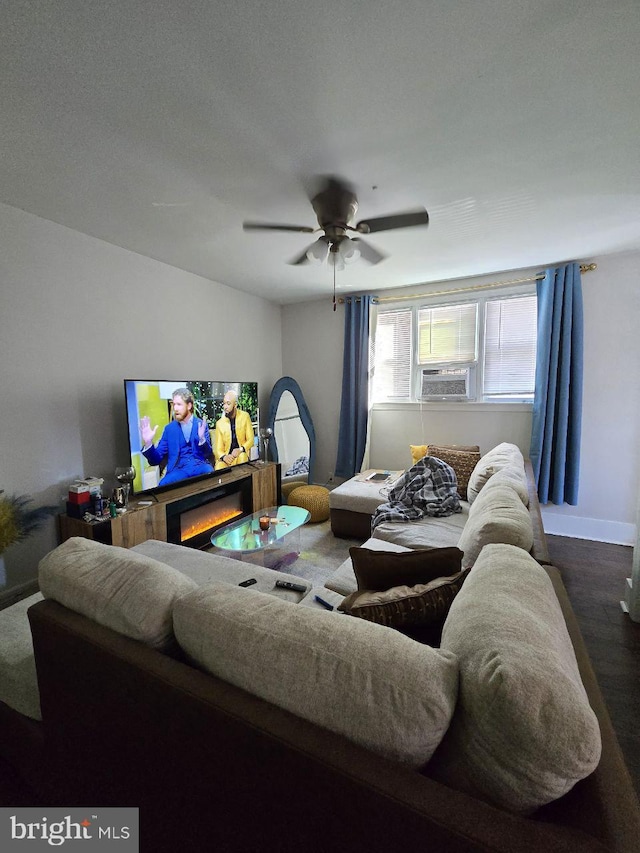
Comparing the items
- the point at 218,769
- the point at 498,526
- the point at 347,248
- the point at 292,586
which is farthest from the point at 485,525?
the point at 347,248

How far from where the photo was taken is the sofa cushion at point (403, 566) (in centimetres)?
125

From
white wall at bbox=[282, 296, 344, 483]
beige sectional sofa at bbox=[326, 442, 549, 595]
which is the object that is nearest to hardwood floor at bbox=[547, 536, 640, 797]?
beige sectional sofa at bbox=[326, 442, 549, 595]

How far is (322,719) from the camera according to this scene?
0.64 metres

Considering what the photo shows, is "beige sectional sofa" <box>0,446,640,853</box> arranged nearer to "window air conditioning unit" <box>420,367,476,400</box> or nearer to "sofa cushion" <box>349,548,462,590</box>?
"sofa cushion" <box>349,548,462,590</box>

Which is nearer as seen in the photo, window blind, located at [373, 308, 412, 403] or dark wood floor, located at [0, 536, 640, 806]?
dark wood floor, located at [0, 536, 640, 806]

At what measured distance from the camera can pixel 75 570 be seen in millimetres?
1012

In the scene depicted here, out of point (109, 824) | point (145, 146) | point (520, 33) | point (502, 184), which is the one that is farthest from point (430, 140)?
point (109, 824)

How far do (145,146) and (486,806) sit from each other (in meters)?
2.31

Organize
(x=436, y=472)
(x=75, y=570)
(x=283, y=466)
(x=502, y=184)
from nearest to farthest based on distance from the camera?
(x=75, y=570)
(x=502, y=184)
(x=436, y=472)
(x=283, y=466)

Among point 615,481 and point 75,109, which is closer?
point 75,109

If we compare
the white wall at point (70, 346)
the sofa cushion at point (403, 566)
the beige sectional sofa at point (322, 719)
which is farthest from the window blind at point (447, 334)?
the beige sectional sofa at point (322, 719)

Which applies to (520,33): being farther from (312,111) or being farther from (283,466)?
(283,466)

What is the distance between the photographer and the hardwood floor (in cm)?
149

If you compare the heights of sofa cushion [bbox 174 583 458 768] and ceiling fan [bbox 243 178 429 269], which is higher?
ceiling fan [bbox 243 178 429 269]
